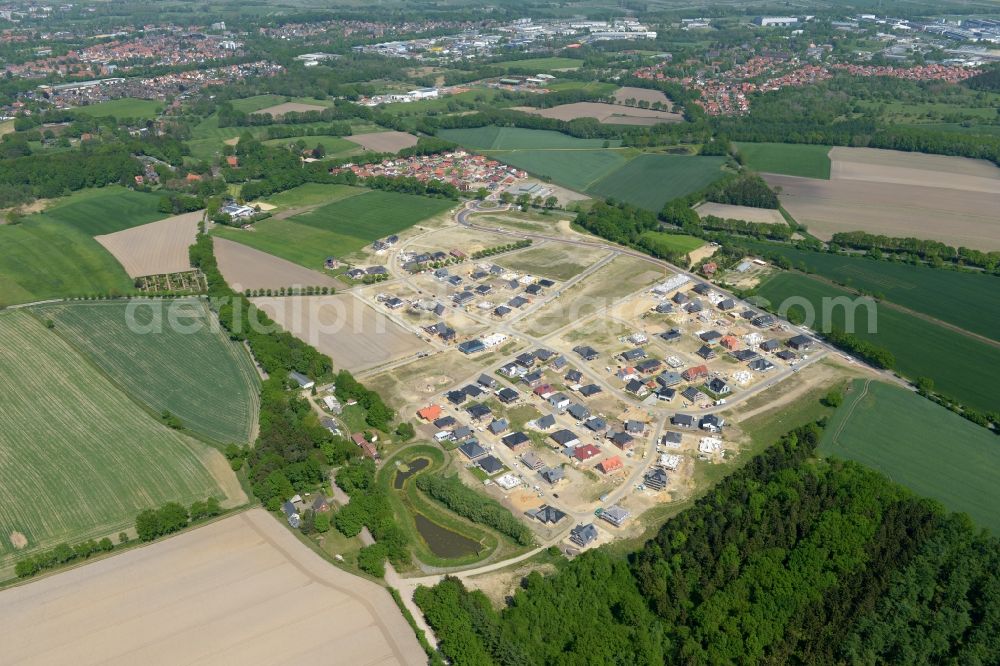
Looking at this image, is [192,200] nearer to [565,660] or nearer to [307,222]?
Answer: [307,222]

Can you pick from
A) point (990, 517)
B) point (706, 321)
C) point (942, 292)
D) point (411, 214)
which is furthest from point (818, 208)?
point (990, 517)

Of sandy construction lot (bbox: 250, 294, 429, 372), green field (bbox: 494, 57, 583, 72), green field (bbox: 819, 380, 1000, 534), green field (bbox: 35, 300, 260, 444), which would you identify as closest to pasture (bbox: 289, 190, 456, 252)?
sandy construction lot (bbox: 250, 294, 429, 372)

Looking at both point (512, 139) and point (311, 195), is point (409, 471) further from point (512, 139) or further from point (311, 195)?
point (512, 139)

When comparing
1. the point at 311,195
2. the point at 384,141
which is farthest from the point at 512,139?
the point at 311,195

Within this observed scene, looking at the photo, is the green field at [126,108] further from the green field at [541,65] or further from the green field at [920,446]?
the green field at [920,446]

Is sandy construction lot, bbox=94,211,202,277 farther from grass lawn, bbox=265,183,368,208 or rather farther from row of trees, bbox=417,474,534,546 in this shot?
row of trees, bbox=417,474,534,546

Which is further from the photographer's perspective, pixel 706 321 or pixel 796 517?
pixel 706 321
